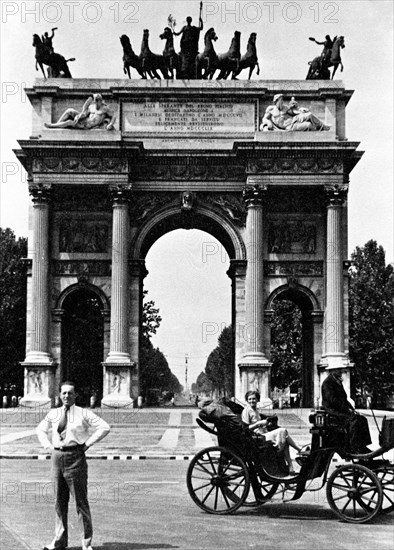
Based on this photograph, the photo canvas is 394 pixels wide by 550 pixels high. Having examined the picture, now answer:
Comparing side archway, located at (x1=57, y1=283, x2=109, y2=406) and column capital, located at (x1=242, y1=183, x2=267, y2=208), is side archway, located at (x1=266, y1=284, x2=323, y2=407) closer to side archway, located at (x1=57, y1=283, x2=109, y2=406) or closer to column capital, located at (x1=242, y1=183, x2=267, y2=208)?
column capital, located at (x1=242, y1=183, x2=267, y2=208)

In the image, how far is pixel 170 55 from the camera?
1652 inches

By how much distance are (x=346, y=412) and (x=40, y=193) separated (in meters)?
29.4

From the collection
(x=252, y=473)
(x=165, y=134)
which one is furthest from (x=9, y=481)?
(x=165, y=134)

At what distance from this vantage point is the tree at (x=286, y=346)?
61.6 m

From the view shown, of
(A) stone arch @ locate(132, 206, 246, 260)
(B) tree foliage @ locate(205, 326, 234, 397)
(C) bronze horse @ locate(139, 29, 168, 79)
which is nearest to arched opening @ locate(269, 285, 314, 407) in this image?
(A) stone arch @ locate(132, 206, 246, 260)

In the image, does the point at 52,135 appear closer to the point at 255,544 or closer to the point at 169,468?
the point at 169,468

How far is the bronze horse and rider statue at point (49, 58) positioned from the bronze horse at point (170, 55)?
14.1 ft

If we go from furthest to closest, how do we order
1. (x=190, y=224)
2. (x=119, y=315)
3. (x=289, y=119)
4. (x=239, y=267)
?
(x=190, y=224) → (x=239, y=267) → (x=289, y=119) → (x=119, y=315)

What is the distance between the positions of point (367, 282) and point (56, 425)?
53.2 m

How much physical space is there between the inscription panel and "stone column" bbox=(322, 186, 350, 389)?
4.79 metres

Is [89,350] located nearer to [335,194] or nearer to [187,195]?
[187,195]

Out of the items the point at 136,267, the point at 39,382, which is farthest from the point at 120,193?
the point at 39,382

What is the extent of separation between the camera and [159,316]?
7000 cm

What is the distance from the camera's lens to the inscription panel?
41.3 m
